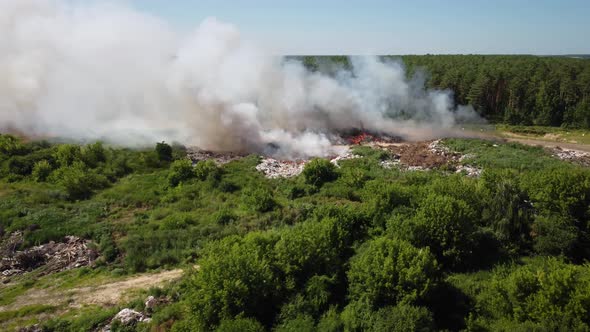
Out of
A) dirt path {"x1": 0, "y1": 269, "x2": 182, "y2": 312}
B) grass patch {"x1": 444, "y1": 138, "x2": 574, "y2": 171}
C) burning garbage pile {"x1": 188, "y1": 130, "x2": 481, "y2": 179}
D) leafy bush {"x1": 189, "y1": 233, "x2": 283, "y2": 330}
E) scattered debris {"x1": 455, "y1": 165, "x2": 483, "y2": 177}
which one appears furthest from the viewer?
burning garbage pile {"x1": 188, "y1": 130, "x2": 481, "y2": 179}

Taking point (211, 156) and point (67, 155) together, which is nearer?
point (67, 155)

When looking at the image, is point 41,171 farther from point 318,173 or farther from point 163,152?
point 318,173

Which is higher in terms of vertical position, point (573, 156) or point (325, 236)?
point (325, 236)

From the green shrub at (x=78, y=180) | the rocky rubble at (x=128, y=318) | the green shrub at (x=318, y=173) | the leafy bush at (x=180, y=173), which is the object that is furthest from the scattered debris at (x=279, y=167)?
the rocky rubble at (x=128, y=318)

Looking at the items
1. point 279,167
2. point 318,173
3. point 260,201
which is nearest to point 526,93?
point 279,167

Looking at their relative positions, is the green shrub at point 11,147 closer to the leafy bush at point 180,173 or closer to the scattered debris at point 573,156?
the leafy bush at point 180,173

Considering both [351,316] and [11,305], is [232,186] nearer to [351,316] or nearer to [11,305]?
[11,305]

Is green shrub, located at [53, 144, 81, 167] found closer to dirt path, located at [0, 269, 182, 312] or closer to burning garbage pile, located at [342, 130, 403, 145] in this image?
dirt path, located at [0, 269, 182, 312]

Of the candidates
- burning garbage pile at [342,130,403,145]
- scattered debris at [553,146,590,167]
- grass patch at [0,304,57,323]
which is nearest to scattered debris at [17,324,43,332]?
grass patch at [0,304,57,323]
